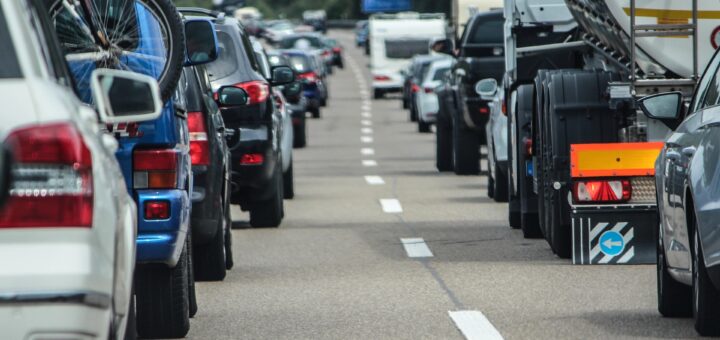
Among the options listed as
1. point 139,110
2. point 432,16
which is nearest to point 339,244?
point 139,110

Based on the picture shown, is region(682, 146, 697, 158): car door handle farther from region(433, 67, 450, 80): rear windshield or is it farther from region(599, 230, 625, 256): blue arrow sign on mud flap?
region(433, 67, 450, 80): rear windshield

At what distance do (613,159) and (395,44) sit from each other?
5046 centimetres

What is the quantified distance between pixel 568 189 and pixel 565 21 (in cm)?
373

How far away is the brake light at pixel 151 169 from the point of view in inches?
341

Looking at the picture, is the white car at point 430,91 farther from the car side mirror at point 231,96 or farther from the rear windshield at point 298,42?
the rear windshield at point 298,42

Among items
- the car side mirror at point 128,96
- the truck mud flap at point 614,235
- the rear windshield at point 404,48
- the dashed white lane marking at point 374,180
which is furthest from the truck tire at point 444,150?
the rear windshield at point 404,48

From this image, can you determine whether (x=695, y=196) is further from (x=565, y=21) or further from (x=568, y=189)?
(x=565, y=21)

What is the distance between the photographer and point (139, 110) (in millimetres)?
6254

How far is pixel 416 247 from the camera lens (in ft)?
47.6

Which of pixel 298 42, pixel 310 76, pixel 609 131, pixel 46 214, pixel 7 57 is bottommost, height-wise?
pixel 298 42

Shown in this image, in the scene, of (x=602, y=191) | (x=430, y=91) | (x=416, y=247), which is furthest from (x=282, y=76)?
(x=430, y=91)

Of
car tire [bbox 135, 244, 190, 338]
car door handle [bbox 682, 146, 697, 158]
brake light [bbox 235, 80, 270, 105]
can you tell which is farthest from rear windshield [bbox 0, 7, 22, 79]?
brake light [bbox 235, 80, 270, 105]

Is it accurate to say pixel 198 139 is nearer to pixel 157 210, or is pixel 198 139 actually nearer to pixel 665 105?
pixel 157 210

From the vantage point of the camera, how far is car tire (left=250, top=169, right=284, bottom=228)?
16375 millimetres
